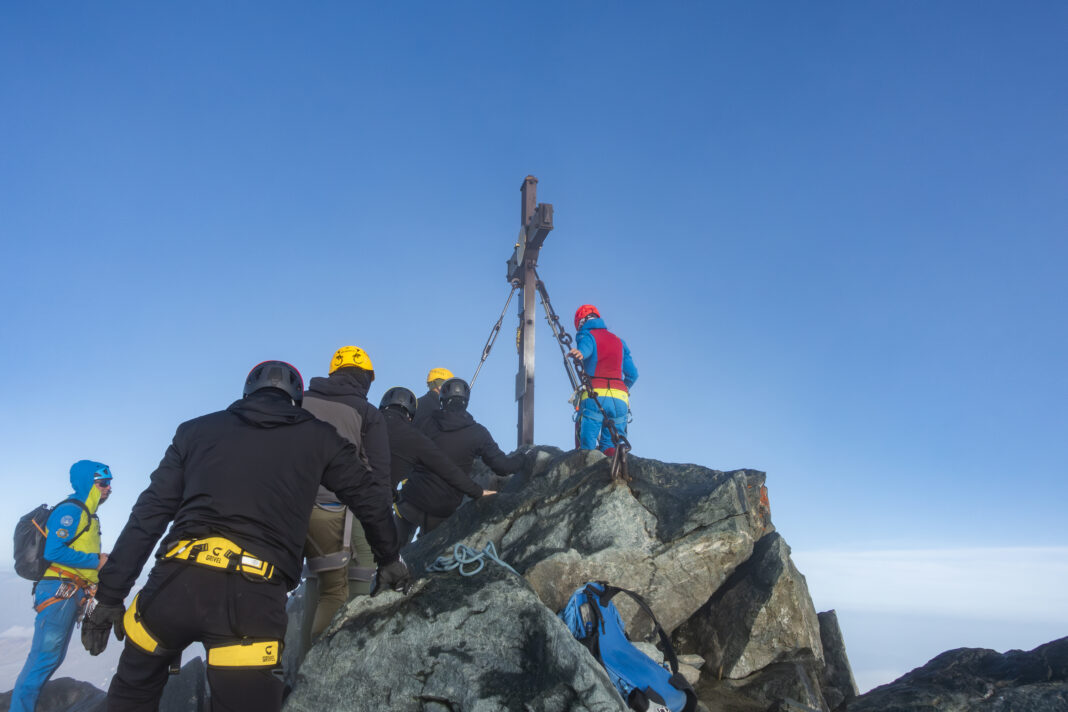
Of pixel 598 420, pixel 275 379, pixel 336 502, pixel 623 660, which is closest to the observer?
pixel 275 379

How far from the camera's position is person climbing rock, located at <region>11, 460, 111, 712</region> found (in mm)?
8203

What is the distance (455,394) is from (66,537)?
564 cm

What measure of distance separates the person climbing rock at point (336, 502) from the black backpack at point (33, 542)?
4669 mm

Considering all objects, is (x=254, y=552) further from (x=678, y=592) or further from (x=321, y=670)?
(x=678, y=592)

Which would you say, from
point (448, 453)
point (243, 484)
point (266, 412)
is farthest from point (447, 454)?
point (243, 484)

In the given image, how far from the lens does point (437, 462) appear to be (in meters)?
8.45

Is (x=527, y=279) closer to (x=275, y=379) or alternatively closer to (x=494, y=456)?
(x=494, y=456)

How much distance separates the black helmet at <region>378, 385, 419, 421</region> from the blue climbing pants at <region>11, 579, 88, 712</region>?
4772mm

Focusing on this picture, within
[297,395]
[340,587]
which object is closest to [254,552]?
[297,395]

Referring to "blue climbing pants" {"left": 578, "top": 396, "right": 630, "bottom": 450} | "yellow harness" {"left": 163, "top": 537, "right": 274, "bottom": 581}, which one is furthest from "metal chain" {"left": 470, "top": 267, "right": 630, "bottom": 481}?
"yellow harness" {"left": 163, "top": 537, "right": 274, "bottom": 581}

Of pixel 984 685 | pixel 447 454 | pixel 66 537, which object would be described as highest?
pixel 447 454

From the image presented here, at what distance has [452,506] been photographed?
399 inches

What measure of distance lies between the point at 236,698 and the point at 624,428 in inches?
326

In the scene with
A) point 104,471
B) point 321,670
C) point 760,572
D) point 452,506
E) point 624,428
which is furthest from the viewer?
point 624,428
